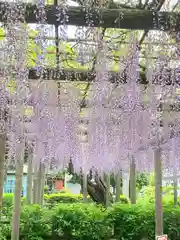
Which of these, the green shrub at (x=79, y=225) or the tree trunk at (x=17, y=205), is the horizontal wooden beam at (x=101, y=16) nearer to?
the tree trunk at (x=17, y=205)

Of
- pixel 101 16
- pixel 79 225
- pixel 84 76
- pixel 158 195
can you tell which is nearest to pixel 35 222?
pixel 79 225

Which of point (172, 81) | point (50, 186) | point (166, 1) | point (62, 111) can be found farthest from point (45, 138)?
point (50, 186)

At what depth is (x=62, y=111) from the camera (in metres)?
5.85

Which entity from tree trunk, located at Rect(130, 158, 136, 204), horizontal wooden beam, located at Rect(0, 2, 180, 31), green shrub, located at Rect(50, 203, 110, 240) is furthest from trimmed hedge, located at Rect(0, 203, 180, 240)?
horizontal wooden beam, located at Rect(0, 2, 180, 31)

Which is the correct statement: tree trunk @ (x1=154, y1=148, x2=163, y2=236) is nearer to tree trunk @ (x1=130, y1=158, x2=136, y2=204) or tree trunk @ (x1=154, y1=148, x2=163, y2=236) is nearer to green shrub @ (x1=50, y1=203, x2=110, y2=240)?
green shrub @ (x1=50, y1=203, x2=110, y2=240)

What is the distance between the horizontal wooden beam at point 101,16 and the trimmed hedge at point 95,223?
4585 millimetres

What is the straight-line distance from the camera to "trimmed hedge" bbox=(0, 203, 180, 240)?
626cm

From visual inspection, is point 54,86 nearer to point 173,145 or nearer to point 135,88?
point 135,88

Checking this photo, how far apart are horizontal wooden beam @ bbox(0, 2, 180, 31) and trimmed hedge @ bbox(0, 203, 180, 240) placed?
4585 mm

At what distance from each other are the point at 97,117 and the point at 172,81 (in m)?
2.10

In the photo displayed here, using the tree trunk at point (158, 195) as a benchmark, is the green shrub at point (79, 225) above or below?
below

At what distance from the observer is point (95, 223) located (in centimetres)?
639

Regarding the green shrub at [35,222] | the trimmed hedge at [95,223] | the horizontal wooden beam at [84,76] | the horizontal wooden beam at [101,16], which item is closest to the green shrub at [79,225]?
the trimmed hedge at [95,223]

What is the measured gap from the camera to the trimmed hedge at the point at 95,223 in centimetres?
626
